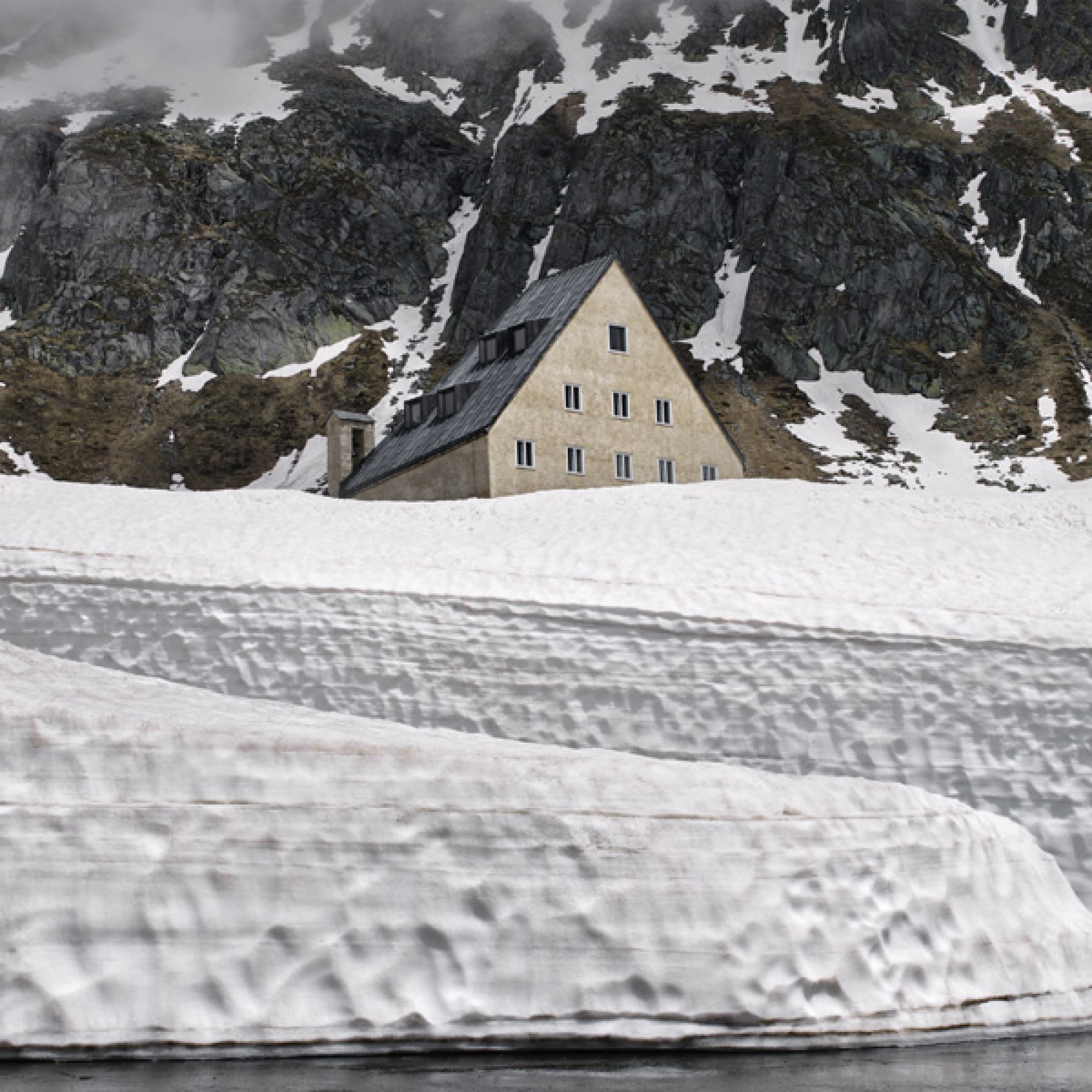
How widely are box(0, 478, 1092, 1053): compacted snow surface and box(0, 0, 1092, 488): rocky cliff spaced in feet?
233

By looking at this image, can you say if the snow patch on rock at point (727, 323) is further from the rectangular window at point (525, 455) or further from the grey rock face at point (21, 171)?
the rectangular window at point (525, 455)

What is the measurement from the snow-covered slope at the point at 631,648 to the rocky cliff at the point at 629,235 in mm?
69693

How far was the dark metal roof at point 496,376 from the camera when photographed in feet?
125

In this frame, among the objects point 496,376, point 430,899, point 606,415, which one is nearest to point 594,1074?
point 430,899

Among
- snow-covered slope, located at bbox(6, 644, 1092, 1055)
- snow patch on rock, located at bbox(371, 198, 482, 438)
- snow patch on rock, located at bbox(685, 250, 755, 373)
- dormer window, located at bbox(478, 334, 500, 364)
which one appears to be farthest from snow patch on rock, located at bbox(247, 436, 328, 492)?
snow-covered slope, located at bbox(6, 644, 1092, 1055)

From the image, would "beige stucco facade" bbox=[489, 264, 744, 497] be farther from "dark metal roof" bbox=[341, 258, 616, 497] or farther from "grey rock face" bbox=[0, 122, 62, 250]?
"grey rock face" bbox=[0, 122, 62, 250]

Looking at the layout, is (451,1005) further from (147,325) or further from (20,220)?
(20,220)

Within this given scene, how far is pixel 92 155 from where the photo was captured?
12438 centimetres

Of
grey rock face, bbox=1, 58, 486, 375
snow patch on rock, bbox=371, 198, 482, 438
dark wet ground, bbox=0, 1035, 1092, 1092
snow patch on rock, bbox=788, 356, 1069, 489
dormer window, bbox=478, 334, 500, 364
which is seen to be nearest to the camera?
dark wet ground, bbox=0, 1035, 1092, 1092

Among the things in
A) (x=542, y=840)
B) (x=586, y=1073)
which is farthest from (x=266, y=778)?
(x=586, y=1073)

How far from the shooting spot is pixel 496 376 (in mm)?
40469

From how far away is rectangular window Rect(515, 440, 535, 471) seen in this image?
37000 millimetres

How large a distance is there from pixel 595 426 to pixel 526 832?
2927 cm

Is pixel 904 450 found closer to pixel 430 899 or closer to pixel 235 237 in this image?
pixel 235 237
